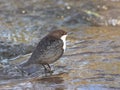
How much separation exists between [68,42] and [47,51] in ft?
8.23

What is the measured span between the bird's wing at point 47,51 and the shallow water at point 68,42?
32 centimetres

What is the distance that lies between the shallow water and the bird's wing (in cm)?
32

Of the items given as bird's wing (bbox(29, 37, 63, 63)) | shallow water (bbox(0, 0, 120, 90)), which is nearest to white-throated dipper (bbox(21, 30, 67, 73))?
bird's wing (bbox(29, 37, 63, 63))

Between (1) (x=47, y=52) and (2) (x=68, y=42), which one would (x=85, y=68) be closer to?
(1) (x=47, y=52)

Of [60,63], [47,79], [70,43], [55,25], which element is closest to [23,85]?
[47,79]

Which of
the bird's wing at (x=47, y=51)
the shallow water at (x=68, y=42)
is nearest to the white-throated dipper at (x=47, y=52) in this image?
the bird's wing at (x=47, y=51)

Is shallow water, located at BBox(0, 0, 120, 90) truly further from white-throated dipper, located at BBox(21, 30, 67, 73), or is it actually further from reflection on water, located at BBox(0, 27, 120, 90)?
white-throated dipper, located at BBox(21, 30, 67, 73)

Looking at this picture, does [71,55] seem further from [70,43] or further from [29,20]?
[29,20]

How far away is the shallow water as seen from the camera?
8367 mm

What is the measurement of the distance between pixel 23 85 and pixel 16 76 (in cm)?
63

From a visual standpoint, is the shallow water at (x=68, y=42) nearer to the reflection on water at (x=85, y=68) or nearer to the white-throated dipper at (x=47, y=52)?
the reflection on water at (x=85, y=68)

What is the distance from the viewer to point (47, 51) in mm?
8773

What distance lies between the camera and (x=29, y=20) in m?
13.6

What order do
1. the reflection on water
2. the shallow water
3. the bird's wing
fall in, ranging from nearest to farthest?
the reflection on water < the shallow water < the bird's wing
